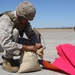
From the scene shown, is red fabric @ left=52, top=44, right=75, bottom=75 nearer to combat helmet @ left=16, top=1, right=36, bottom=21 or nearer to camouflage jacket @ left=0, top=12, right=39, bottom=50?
camouflage jacket @ left=0, top=12, right=39, bottom=50

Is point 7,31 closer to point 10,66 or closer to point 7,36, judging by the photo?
point 7,36

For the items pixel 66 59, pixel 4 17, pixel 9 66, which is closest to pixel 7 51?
pixel 9 66

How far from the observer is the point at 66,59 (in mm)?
5383

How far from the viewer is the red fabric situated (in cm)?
502

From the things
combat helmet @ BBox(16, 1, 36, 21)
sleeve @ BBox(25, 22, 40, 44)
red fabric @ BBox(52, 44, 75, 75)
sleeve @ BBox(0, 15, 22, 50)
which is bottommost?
red fabric @ BBox(52, 44, 75, 75)

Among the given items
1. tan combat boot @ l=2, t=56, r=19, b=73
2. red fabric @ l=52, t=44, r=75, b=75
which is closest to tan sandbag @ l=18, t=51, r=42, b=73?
tan combat boot @ l=2, t=56, r=19, b=73

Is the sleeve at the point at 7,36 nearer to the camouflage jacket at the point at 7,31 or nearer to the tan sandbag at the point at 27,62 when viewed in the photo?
the camouflage jacket at the point at 7,31

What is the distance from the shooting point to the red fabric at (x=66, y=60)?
16.5ft

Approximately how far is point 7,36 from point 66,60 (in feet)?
4.36

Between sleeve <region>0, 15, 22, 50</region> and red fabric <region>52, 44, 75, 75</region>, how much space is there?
91 cm

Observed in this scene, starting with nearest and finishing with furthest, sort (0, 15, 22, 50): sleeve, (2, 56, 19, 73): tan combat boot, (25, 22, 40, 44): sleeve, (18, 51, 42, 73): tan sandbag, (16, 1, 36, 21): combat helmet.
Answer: (0, 15, 22, 50): sleeve, (16, 1, 36, 21): combat helmet, (18, 51, 42, 73): tan sandbag, (2, 56, 19, 73): tan combat boot, (25, 22, 40, 44): sleeve

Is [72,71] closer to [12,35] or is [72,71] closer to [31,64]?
[31,64]

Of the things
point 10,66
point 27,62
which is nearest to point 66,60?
point 27,62

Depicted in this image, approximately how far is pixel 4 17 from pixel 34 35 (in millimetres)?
968
